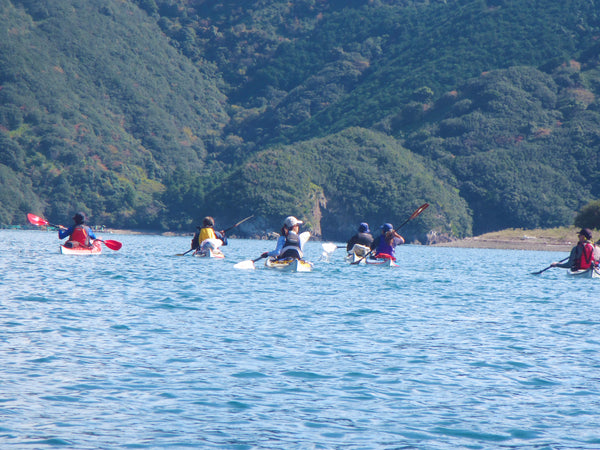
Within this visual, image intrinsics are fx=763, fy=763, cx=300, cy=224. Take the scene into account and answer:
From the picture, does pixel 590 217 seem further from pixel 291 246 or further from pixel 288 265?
pixel 291 246

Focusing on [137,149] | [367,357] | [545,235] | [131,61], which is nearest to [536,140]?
[545,235]

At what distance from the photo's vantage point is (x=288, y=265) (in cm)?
2805

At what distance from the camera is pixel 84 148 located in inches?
6029

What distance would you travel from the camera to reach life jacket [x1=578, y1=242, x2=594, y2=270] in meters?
29.1

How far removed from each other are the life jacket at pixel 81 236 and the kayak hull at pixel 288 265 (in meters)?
8.70

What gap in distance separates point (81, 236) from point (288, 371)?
77.5 feet

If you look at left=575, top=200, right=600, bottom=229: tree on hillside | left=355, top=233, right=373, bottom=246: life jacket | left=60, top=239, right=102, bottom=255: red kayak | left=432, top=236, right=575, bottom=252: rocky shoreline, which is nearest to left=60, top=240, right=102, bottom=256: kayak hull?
left=60, top=239, right=102, bottom=255: red kayak

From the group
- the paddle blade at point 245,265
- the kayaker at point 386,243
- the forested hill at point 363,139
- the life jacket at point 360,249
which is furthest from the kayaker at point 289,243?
the forested hill at point 363,139

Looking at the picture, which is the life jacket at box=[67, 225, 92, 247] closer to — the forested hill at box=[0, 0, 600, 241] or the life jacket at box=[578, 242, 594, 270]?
the life jacket at box=[578, 242, 594, 270]

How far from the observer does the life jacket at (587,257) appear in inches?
1144

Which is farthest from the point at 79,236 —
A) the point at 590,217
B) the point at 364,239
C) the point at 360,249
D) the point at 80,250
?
the point at 590,217

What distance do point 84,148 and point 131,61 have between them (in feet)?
166

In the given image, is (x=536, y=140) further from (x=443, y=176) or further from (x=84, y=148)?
(x=84, y=148)

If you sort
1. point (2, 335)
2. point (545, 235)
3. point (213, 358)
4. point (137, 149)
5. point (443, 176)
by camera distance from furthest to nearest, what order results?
1. point (137, 149)
2. point (443, 176)
3. point (545, 235)
4. point (2, 335)
5. point (213, 358)
